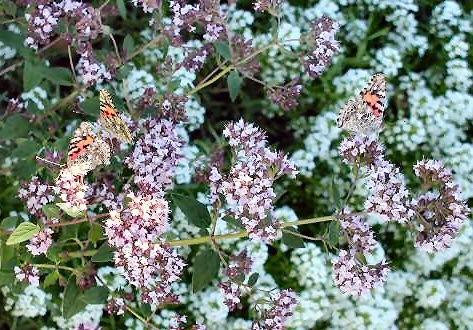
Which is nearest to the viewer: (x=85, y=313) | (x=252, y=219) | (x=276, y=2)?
(x=252, y=219)

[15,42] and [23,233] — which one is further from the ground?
[15,42]

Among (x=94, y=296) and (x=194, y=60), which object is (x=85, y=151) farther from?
(x=194, y=60)

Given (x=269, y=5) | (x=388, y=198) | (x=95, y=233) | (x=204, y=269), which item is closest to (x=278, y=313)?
(x=204, y=269)

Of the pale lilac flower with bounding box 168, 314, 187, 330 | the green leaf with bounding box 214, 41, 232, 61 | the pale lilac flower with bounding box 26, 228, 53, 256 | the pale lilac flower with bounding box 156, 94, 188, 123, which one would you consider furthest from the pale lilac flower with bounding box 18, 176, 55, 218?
the green leaf with bounding box 214, 41, 232, 61

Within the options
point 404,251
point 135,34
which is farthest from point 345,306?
point 135,34

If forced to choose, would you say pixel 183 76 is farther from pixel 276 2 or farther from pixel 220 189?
pixel 220 189

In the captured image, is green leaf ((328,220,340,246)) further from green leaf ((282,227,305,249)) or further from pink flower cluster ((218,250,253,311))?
pink flower cluster ((218,250,253,311))

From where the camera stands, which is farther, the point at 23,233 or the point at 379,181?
the point at 379,181
